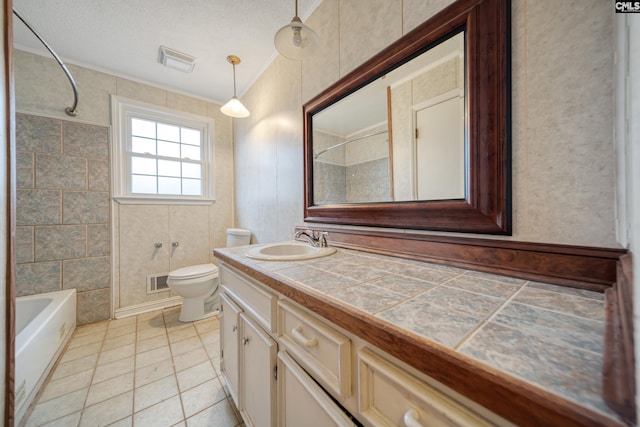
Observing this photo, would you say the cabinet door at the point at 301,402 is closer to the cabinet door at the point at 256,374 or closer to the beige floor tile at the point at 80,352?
the cabinet door at the point at 256,374

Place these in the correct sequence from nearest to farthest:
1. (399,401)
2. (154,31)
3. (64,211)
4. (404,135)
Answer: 1. (399,401)
2. (404,135)
3. (154,31)
4. (64,211)

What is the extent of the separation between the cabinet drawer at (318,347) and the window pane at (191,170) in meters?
2.55

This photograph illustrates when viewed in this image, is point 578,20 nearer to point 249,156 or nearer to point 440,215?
point 440,215

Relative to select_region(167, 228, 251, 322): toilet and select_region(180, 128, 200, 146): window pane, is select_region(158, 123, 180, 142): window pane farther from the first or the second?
select_region(167, 228, 251, 322): toilet

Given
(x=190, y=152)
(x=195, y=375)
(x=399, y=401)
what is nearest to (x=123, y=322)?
(x=195, y=375)

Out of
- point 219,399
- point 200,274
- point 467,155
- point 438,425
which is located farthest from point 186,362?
point 467,155

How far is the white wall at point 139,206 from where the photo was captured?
192 cm

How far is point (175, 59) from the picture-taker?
2008 millimetres

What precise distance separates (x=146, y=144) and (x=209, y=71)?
41.7 inches

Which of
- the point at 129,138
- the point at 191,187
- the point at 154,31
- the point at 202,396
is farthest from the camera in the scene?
the point at 191,187

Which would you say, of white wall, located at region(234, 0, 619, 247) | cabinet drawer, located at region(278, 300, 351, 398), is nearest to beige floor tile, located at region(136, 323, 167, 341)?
cabinet drawer, located at region(278, 300, 351, 398)

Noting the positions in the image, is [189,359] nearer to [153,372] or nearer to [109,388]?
[153,372]

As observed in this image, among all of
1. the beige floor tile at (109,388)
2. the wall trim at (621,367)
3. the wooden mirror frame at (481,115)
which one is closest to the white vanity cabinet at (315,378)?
the wall trim at (621,367)

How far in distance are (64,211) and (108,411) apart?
69.6 inches
